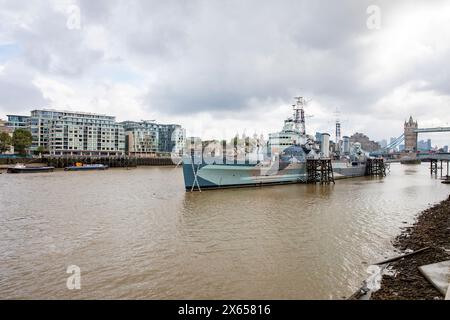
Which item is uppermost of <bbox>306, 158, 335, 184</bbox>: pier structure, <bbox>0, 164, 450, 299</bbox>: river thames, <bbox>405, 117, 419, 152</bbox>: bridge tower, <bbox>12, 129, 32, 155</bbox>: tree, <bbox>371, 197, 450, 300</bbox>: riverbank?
<bbox>405, 117, 419, 152</bbox>: bridge tower

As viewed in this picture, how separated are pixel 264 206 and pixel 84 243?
10.8 metres

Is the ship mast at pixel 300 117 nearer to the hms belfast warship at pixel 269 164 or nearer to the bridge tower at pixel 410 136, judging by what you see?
the hms belfast warship at pixel 269 164

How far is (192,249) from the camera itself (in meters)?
9.33

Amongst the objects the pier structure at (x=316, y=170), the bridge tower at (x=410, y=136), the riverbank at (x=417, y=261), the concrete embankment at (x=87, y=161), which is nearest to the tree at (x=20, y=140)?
the concrete embankment at (x=87, y=161)

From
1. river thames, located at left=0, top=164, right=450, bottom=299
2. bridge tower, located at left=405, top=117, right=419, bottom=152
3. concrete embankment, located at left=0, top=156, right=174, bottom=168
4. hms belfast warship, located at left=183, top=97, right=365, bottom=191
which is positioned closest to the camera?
river thames, located at left=0, top=164, right=450, bottom=299

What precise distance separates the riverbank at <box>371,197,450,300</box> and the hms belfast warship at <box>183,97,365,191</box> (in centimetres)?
1611

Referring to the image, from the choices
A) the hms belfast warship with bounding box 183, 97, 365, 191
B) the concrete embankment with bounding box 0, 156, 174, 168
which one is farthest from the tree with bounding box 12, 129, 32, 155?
the hms belfast warship with bounding box 183, 97, 365, 191

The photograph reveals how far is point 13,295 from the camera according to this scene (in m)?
6.29

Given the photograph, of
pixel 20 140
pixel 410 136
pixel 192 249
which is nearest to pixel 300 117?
pixel 192 249

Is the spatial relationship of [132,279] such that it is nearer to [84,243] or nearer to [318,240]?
[84,243]

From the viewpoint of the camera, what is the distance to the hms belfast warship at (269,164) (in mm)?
24312

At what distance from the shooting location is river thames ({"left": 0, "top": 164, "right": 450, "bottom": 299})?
21.7 feet

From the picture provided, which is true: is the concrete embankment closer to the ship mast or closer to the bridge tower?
the ship mast

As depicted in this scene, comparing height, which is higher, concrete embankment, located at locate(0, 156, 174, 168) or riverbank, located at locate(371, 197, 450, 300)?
concrete embankment, located at locate(0, 156, 174, 168)
